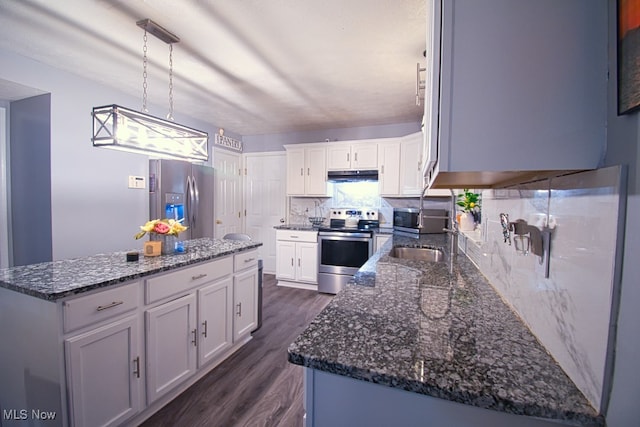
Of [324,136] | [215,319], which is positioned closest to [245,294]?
[215,319]

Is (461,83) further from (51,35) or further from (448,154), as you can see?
(51,35)

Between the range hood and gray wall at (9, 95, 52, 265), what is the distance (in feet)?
9.97

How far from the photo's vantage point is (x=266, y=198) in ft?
15.4

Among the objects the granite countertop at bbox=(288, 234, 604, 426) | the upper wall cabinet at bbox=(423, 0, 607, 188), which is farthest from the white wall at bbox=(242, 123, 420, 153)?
the upper wall cabinet at bbox=(423, 0, 607, 188)

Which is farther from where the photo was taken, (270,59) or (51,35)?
(270,59)

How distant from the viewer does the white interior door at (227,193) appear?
425cm

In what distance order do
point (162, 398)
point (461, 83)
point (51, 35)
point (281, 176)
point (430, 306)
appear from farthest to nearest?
point (281, 176)
point (51, 35)
point (162, 398)
point (430, 306)
point (461, 83)

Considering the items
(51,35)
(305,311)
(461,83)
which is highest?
(51,35)

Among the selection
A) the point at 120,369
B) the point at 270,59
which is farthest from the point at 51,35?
the point at 120,369

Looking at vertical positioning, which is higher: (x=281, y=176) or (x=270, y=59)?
(x=270, y=59)

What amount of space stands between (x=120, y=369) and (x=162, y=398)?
0.43 meters

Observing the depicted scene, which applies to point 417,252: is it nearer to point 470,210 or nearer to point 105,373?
point 470,210

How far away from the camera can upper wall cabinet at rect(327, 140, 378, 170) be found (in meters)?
3.79

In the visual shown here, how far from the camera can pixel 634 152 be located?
1.48ft
